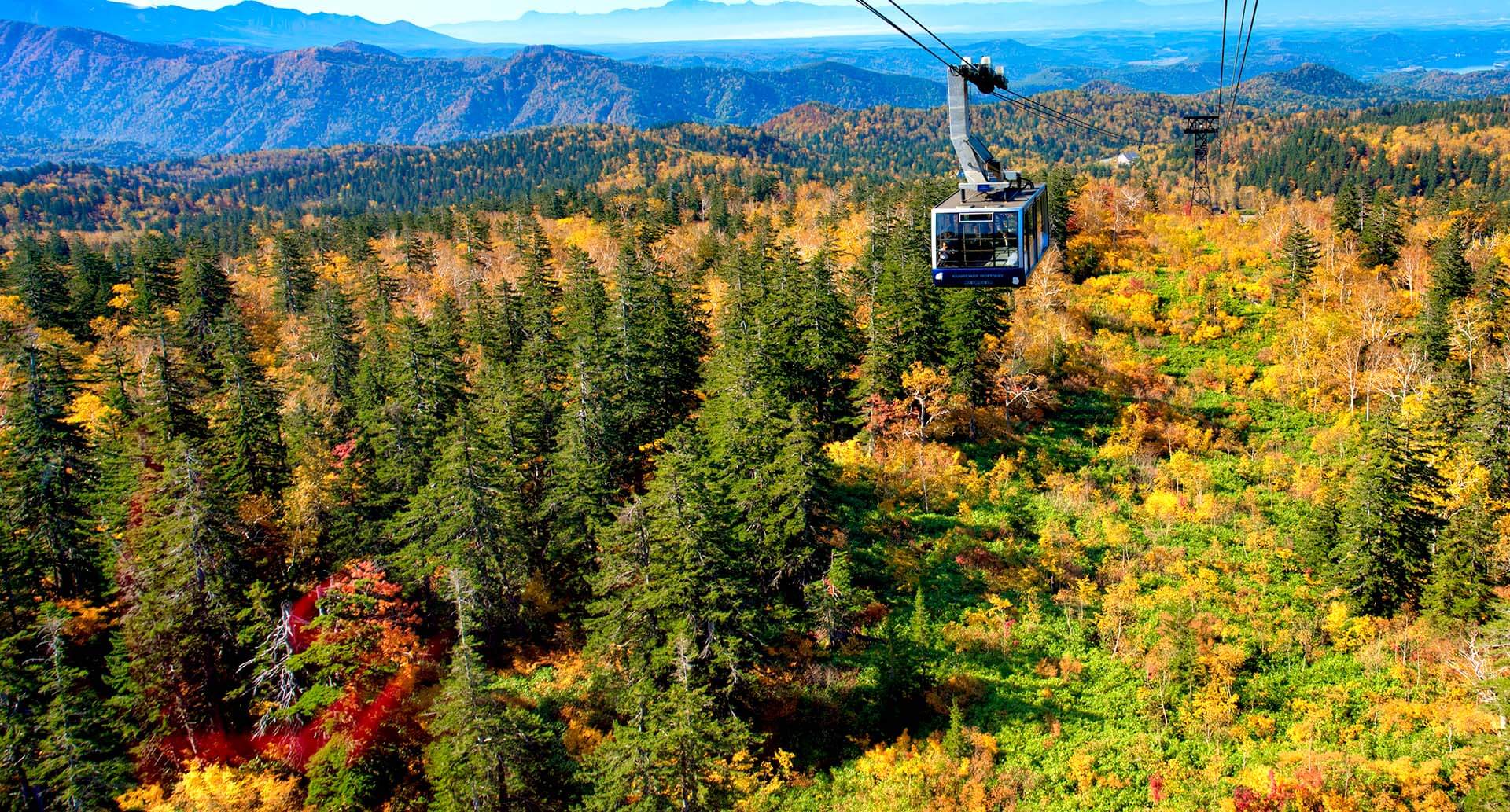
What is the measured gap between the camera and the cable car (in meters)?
26.2

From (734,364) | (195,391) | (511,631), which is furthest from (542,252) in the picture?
(511,631)

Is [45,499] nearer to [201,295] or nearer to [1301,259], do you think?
[201,295]

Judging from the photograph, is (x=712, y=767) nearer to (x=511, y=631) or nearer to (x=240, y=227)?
(x=511, y=631)

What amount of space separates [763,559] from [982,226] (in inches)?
648

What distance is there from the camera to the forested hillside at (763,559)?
2988cm

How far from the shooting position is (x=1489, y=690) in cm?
2795

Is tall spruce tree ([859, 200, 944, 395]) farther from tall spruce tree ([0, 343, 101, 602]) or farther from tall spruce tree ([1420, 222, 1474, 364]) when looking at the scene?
tall spruce tree ([0, 343, 101, 602])

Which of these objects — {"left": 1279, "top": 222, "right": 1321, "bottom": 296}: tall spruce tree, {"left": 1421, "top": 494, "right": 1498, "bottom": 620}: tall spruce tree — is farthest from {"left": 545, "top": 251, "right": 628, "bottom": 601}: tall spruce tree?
{"left": 1279, "top": 222, "right": 1321, "bottom": 296}: tall spruce tree

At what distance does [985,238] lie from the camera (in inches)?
1057

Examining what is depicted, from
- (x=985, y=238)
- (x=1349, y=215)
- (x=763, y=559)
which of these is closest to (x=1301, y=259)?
(x=1349, y=215)

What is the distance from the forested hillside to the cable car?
11.2 metres

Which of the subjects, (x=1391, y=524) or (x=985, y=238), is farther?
(x=1391, y=524)

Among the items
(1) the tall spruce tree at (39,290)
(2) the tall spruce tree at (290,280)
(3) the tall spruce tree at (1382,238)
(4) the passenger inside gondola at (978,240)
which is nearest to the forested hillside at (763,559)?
(3) the tall spruce tree at (1382,238)

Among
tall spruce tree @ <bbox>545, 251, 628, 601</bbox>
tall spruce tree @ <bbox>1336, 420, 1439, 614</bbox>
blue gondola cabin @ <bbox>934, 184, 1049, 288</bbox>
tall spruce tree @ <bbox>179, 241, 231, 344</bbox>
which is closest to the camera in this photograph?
blue gondola cabin @ <bbox>934, 184, 1049, 288</bbox>
